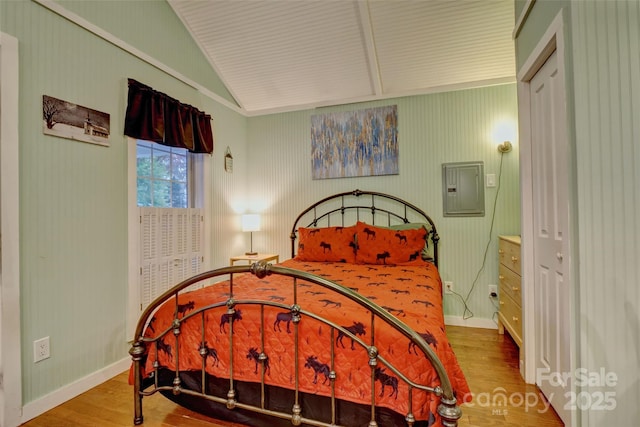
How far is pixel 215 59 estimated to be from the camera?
10.4ft

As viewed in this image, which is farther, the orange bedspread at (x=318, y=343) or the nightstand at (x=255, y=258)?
the nightstand at (x=255, y=258)

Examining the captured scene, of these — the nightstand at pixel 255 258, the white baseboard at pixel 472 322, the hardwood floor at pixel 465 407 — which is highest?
the nightstand at pixel 255 258

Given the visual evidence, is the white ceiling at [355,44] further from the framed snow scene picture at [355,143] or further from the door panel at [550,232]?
the door panel at [550,232]

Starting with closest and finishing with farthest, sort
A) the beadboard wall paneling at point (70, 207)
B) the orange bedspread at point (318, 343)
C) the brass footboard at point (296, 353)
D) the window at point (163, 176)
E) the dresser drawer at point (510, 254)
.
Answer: the brass footboard at point (296, 353) → the orange bedspread at point (318, 343) → the beadboard wall paneling at point (70, 207) → the dresser drawer at point (510, 254) → the window at point (163, 176)

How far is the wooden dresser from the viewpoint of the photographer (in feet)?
7.13

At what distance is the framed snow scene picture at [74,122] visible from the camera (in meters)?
1.81

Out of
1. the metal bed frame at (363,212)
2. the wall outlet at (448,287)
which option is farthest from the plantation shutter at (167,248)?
the wall outlet at (448,287)

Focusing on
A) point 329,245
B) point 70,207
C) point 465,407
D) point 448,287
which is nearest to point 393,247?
point 329,245

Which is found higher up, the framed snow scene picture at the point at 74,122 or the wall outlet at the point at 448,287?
the framed snow scene picture at the point at 74,122

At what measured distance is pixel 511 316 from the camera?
2.37m

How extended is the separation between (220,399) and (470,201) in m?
2.69

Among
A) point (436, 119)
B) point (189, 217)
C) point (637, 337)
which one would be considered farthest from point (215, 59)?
point (637, 337)

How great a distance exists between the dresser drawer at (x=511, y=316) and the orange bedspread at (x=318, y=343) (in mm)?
888

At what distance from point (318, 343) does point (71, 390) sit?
174 cm
